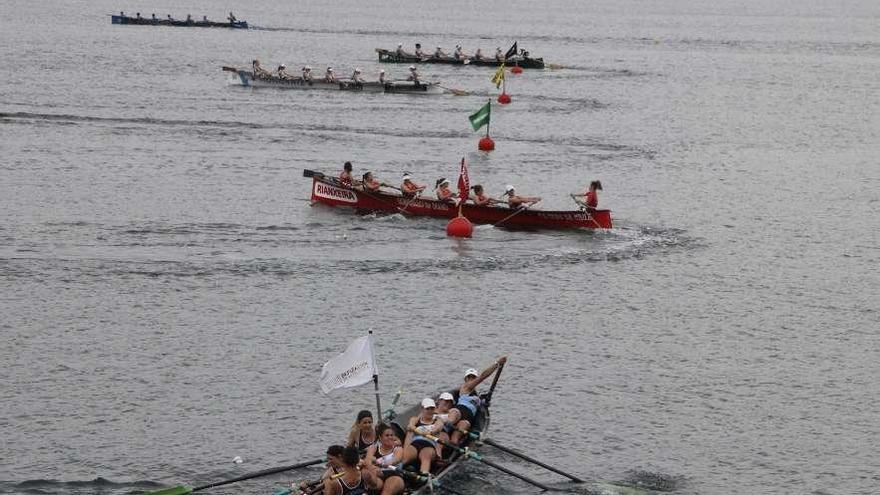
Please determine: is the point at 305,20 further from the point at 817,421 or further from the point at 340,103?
the point at 817,421

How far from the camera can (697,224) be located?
165 ft

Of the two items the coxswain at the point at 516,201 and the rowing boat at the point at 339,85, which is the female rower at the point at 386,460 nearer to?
the coxswain at the point at 516,201

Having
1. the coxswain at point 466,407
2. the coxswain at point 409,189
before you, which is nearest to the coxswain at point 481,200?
the coxswain at point 409,189

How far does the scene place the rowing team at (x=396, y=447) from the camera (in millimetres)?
21594

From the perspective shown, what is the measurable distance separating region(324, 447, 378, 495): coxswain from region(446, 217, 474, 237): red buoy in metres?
23.6

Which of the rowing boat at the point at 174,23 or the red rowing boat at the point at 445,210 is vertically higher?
the rowing boat at the point at 174,23

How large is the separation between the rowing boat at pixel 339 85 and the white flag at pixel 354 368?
6396cm

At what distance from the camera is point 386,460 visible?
2320 cm

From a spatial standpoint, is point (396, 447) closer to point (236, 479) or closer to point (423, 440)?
point (423, 440)

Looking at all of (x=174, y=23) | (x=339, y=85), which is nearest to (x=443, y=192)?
(x=339, y=85)

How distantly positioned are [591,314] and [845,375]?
321 inches

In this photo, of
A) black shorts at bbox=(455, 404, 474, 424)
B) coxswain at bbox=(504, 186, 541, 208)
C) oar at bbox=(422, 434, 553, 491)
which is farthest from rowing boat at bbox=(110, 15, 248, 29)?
oar at bbox=(422, 434, 553, 491)

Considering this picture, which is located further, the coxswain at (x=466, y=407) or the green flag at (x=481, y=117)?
the green flag at (x=481, y=117)

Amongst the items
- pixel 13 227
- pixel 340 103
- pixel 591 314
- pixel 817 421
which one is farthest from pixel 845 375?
pixel 340 103
